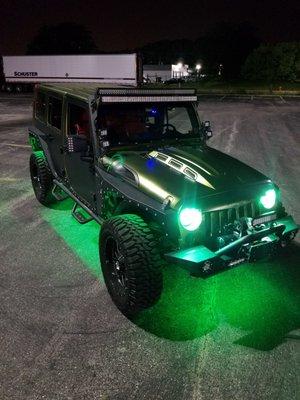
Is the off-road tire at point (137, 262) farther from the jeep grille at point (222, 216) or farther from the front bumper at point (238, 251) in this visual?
the jeep grille at point (222, 216)

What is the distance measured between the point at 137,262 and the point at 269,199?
1641mm

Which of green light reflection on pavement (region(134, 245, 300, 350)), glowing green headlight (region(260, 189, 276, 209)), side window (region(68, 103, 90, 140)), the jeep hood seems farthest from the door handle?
glowing green headlight (region(260, 189, 276, 209))

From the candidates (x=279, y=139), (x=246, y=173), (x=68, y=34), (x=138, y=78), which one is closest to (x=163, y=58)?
(x=68, y=34)

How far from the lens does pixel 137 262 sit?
3.42 meters

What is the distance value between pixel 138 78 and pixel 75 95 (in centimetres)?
3116

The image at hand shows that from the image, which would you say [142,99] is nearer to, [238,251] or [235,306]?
[238,251]

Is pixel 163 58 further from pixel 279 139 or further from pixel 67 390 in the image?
pixel 67 390

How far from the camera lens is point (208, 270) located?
3279 millimetres

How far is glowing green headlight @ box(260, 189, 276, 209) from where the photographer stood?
3.87 metres

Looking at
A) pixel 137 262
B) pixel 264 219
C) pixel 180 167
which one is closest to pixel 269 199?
pixel 264 219

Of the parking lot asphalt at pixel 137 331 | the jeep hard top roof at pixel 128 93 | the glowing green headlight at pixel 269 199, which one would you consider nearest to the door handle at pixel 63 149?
the jeep hard top roof at pixel 128 93

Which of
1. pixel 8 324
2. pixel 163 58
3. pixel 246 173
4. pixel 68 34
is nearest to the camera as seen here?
pixel 8 324

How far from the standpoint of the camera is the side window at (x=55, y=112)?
5324mm

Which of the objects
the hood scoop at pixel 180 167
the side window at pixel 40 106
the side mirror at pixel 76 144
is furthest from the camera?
the side window at pixel 40 106
